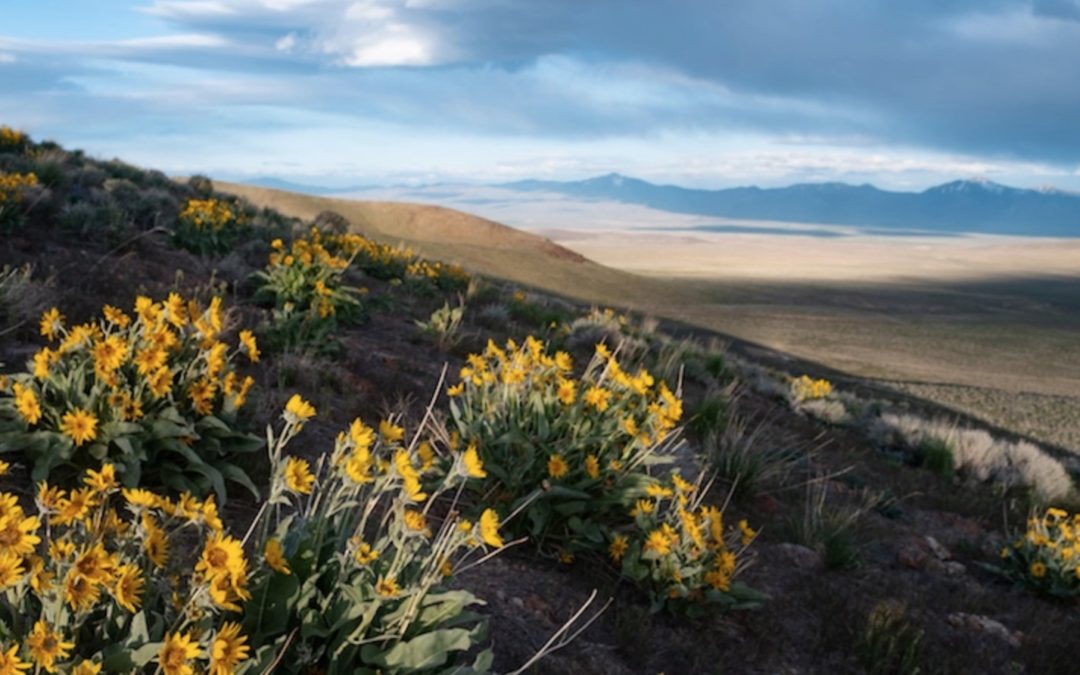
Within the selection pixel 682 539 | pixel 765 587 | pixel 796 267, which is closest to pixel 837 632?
pixel 765 587

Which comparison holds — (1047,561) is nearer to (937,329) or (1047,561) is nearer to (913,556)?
(913,556)

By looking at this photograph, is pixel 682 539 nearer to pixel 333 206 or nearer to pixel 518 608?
pixel 518 608

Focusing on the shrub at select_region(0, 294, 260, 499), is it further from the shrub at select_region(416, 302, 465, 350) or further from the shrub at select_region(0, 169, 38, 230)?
the shrub at select_region(0, 169, 38, 230)

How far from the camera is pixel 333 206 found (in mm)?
75062

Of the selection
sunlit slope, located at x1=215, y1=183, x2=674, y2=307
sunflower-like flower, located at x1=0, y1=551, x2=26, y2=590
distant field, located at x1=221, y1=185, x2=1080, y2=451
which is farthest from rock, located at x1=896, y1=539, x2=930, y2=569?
sunlit slope, located at x1=215, y1=183, x2=674, y2=307

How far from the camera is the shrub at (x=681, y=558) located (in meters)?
4.53

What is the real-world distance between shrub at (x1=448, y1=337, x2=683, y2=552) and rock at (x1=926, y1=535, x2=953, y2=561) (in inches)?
111

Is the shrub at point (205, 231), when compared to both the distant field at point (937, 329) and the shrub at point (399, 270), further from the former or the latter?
the distant field at point (937, 329)

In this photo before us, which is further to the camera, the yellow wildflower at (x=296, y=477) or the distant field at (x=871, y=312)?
the distant field at (x=871, y=312)

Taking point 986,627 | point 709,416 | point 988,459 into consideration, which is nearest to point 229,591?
point 986,627

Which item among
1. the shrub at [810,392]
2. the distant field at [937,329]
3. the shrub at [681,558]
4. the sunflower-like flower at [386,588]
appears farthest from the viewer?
the distant field at [937,329]

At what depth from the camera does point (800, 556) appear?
5926 millimetres

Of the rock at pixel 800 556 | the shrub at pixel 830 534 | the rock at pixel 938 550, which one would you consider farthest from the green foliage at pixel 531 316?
the rock at pixel 800 556

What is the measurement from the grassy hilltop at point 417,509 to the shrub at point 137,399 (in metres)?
0.02
